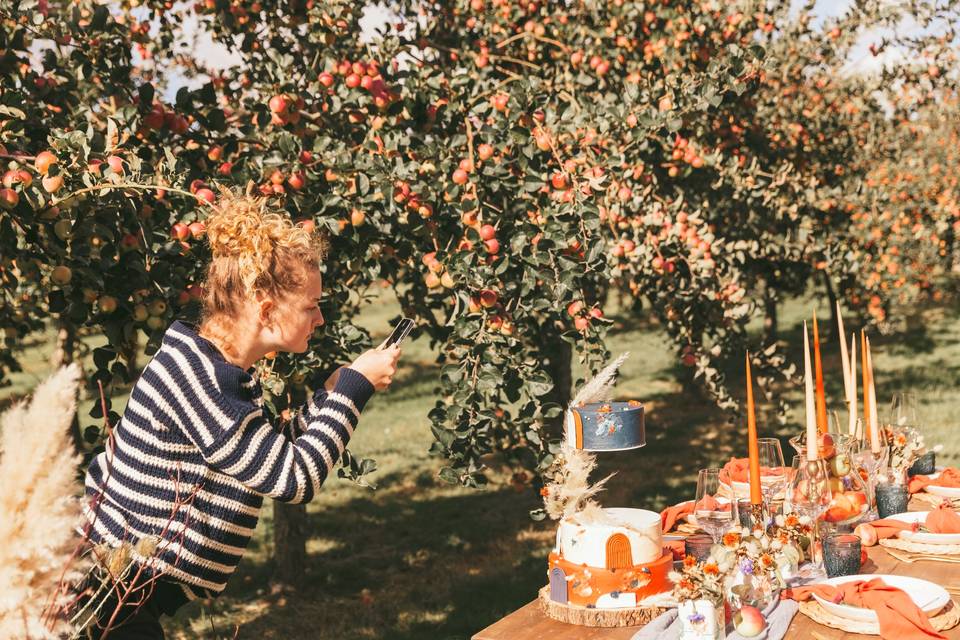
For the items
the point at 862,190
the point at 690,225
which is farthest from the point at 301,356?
the point at 862,190

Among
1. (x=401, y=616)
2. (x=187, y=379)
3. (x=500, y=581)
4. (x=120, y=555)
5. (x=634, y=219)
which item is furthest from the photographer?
(x=500, y=581)

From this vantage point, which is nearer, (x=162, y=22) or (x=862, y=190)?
(x=162, y=22)

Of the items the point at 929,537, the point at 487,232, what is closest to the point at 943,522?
the point at 929,537

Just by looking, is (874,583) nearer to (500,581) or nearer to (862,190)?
(500,581)

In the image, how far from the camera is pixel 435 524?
6512 millimetres

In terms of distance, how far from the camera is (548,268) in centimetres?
322

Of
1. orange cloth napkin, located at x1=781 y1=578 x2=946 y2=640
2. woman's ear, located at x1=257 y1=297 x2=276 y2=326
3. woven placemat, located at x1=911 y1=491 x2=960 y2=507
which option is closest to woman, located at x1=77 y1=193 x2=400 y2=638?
woman's ear, located at x1=257 y1=297 x2=276 y2=326

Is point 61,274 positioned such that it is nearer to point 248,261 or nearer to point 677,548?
point 248,261

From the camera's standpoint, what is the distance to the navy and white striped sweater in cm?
196

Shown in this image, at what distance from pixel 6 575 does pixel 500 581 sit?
4.61 metres

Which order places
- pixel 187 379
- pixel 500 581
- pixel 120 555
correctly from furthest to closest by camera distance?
pixel 500 581 → pixel 187 379 → pixel 120 555

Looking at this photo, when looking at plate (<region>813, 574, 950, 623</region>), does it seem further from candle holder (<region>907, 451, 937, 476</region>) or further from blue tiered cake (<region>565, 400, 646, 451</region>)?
candle holder (<region>907, 451, 937, 476</region>)

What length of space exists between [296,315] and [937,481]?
7.79ft

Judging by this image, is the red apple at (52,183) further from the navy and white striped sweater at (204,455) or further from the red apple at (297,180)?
the red apple at (297,180)
